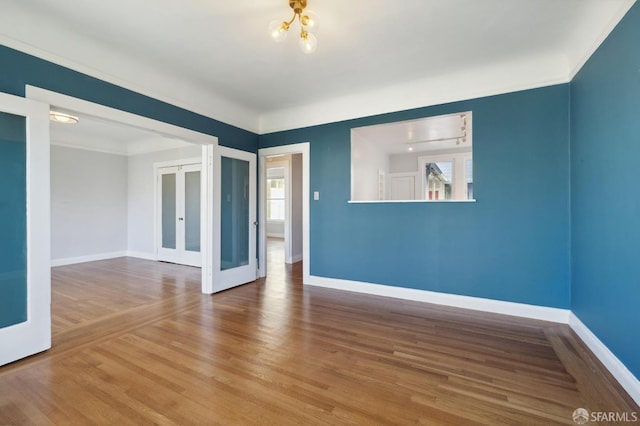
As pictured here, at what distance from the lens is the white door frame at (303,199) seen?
14.7 ft

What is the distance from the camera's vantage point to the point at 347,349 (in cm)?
242

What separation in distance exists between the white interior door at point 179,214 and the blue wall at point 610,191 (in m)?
5.91

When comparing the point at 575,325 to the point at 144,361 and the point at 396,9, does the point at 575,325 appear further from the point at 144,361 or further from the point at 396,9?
the point at 144,361

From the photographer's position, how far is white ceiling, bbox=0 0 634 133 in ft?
7.35

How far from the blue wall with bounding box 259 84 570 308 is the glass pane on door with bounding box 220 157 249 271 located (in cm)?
167

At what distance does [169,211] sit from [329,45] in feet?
17.2

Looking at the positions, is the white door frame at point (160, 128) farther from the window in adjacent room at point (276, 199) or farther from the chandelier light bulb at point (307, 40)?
the window in adjacent room at point (276, 199)

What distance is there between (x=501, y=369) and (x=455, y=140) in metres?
5.58

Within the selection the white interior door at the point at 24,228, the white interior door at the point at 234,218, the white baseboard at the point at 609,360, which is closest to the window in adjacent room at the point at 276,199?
the white interior door at the point at 234,218

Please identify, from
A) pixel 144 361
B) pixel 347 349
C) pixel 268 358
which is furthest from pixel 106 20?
pixel 347 349

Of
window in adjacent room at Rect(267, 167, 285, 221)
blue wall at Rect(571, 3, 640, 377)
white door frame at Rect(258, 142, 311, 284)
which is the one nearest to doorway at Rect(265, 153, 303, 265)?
white door frame at Rect(258, 142, 311, 284)

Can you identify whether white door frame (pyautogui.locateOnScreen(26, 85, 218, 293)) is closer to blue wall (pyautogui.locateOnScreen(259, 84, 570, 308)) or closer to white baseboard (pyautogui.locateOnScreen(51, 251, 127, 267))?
blue wall (pyautogui.locateOnScreen(259, 84, 570, 308))

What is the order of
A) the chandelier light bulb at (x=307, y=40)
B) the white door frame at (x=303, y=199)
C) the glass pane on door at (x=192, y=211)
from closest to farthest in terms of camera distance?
the chandelier light bulb at (x=307, y=40), the white door frame at (x=303, y=199), the glass pane on door at (x=192, y=211)

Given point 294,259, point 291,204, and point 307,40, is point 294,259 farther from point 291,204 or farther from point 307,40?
point 307,40
